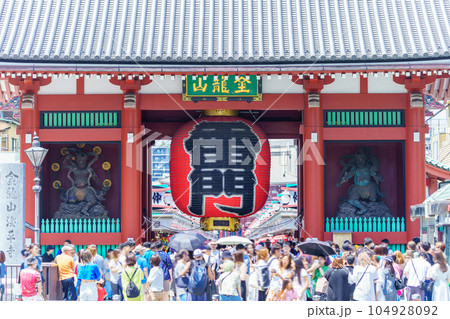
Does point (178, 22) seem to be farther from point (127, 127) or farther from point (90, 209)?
point (90, 209)

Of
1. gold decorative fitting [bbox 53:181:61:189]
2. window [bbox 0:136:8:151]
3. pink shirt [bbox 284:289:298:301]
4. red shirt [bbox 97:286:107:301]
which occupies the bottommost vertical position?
red shirt [bbox 97:286:107:301]

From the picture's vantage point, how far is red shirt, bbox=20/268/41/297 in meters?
12.9

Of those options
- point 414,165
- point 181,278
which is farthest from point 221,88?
point 181,278

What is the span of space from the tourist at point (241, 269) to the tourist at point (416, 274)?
107 inches

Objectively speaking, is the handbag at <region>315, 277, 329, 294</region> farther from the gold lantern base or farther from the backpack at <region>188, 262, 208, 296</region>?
the gold lantern base

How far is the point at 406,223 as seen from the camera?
832 inches

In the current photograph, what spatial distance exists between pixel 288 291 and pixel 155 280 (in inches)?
96.4

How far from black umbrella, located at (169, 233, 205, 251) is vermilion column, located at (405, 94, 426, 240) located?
665 centimetres

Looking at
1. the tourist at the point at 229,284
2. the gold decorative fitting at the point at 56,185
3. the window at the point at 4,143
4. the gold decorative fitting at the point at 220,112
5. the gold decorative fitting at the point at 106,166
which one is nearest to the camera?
the tourist at the point at 229,284

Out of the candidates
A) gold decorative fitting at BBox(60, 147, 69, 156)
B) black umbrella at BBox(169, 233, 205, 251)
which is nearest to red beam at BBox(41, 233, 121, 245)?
gold decorative fitting at BBox(60, 147, 69, 156)

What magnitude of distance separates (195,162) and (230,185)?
1.08m

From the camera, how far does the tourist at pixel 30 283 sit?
12.9 meters

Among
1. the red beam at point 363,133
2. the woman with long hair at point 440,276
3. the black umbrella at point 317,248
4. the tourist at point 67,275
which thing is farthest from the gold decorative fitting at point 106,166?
the woman with long hair at point 440,276

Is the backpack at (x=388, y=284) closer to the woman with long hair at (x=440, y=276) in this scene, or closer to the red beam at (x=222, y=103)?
the woman with long hair at (x=440, y=276)
